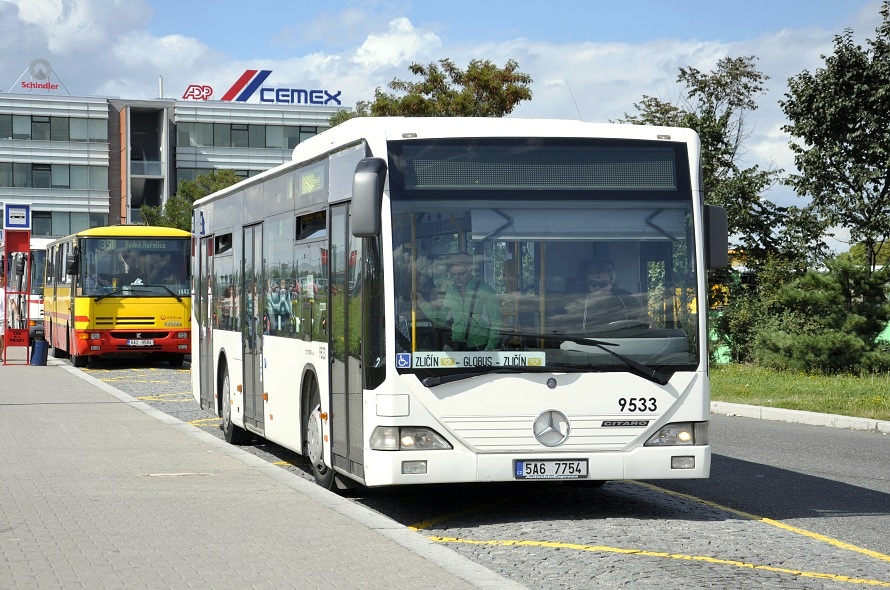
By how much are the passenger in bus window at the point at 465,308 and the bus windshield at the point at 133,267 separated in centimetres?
2202

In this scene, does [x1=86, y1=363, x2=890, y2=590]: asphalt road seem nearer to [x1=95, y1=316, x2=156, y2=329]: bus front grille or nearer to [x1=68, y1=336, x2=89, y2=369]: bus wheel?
[x1=95, y1=316, x2=156, y2=329]: bus front grille

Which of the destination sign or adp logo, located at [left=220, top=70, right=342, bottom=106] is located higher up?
adp logo, located at [left=220, top=70, right=342, bottom=106]

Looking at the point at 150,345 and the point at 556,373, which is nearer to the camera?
the point at 556,373

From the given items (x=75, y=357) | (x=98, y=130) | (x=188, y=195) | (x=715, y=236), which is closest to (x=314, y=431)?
(x=715, y=236)

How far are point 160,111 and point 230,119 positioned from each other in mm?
4676

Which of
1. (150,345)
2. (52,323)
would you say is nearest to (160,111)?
(52,323)

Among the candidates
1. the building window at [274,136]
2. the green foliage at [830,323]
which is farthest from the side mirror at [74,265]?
the building window at [274,136]

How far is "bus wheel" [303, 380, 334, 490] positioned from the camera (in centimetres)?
1128

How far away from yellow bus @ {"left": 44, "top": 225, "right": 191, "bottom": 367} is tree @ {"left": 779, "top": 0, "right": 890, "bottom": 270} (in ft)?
44.5

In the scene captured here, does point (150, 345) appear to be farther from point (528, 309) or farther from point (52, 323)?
point (528, 309)

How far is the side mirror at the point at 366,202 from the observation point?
9.34 m

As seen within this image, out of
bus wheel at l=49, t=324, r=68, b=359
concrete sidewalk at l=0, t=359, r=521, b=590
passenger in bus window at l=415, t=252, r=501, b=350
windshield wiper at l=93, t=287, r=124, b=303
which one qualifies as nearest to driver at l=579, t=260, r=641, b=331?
passenger in bus window at l=415, t=252, r=501, b=350

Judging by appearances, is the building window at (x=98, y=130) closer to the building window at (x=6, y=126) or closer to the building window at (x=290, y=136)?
the building window at (x=6, y=126)

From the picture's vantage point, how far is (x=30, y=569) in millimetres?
7438
